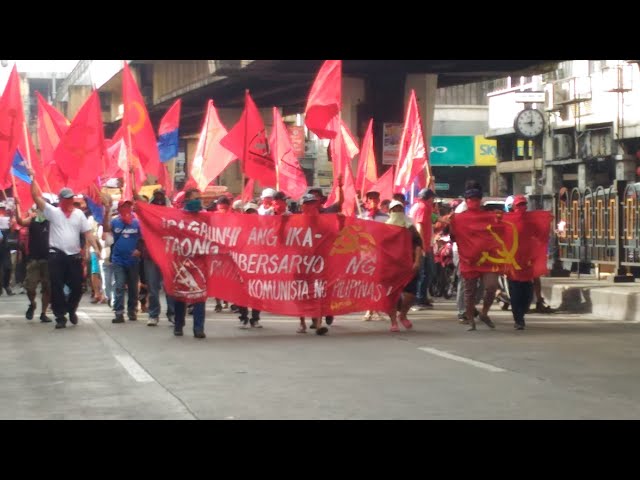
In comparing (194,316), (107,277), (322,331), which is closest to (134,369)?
(194,316)

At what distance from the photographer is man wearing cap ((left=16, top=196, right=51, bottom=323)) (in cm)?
1967

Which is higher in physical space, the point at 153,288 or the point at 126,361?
the point at 153,288

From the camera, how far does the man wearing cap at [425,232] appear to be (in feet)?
65.4

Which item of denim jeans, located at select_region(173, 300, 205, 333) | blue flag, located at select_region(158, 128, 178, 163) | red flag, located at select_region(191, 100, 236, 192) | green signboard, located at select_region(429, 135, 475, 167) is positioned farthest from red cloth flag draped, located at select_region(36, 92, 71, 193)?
green signboard, located at select_region(429, 135, 475, 167)

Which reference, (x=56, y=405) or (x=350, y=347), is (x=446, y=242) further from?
(x=56, y=405)

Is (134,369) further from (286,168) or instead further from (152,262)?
(286,168)

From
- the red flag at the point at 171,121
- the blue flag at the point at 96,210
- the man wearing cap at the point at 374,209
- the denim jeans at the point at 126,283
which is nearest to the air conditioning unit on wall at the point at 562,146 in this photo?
the red flag at the point at 171,121

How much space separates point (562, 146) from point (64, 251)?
32.6 metres

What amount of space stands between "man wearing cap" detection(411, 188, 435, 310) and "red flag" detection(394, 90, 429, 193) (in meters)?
0.73

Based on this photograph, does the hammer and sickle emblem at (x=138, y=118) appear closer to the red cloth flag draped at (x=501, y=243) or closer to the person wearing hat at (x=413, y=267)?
the person wearing hat at (x=413, y=267)

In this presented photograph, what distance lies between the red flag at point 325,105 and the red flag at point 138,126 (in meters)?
4.05

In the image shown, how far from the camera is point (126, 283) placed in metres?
19.3
